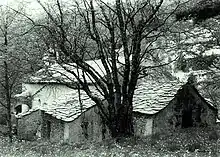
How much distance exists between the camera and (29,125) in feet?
96.1

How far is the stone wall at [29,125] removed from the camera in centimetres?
2909

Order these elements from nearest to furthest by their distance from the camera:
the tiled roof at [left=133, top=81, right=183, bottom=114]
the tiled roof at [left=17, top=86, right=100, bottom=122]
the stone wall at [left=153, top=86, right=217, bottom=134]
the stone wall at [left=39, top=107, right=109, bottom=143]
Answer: the stone wall at [left=153, top=86, right=217, bottom=134] < the tiled roof at [left=133, top=81, right=183, bottom=114] < the stone wall at [left=39, top=107, right=109, bottom=143] < the tiled roof at [left=17, top=86, right=100, bottom=122]

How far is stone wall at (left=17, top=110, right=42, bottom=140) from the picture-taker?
2909 cm

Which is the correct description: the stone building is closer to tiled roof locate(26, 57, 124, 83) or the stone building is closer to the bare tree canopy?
tiled roof locate(26, 57, 124, 83)

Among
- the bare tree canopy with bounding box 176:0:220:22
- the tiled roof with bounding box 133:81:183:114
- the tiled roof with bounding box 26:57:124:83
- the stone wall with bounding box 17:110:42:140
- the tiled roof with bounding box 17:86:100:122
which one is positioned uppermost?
the bare tree canopy with bounding box 176:0:220:22

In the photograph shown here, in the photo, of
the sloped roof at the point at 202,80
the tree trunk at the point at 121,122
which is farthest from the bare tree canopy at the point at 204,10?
the tree trunk at the point at 121,122

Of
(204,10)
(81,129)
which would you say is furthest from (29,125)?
(204,10)

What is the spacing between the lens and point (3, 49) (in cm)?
2208

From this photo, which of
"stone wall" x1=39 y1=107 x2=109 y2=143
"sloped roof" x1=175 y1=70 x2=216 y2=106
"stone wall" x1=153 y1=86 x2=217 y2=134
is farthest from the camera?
"stone wall" x1=39 y1=107 x2=109 y2=143

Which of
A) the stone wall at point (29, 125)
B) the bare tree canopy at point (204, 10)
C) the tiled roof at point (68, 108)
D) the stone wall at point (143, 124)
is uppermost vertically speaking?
the bare tree canopy at point (204, 10)

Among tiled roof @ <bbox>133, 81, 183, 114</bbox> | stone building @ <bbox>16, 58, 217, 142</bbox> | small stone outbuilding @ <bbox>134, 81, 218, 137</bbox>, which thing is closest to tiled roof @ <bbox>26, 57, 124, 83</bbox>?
stone building @ <bbox>16, 58, 217, 142</bbox>

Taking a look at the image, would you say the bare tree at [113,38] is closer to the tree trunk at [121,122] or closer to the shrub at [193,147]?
the tree trunk at [121,122]

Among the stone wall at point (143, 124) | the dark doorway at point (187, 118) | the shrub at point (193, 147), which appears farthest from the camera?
the dark doorway at point (187, 118)

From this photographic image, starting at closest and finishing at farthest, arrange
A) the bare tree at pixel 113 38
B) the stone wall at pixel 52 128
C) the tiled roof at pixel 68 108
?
1. the bare tree at pixel 113 38
2. the tiled roof at pixel 68 108
3. the stone wall at pixel 52 128
